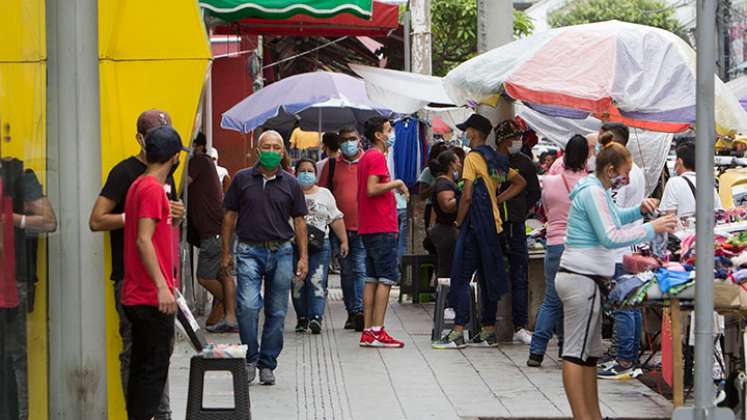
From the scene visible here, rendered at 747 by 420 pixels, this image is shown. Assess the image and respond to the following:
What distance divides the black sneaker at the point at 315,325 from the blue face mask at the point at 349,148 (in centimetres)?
170

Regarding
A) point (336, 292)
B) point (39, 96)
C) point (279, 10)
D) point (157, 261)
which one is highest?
point (279, 10)

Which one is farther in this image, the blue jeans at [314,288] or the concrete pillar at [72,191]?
the blue jeans at [314,288]

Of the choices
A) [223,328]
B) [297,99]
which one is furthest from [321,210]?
[297,99]

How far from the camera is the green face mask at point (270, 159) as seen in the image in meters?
10.3

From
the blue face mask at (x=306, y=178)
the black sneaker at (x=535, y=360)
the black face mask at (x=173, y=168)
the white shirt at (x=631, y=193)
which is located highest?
the black face mask at (x=173, y=168)

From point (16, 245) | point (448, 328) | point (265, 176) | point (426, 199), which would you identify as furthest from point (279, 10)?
point (16, 245)

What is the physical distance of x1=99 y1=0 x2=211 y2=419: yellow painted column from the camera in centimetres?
776

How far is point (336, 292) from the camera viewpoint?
1855 centimetres

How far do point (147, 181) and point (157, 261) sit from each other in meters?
0.44

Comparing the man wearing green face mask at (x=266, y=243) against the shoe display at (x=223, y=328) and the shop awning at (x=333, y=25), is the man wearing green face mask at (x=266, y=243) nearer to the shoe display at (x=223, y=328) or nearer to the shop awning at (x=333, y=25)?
the shoe display at (x=223, y=328)

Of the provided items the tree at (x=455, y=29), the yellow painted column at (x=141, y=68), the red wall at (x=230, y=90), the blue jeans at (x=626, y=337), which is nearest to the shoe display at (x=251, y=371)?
the yellow painted column at (x=141, y=68)

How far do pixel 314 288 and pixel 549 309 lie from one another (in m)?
3.04

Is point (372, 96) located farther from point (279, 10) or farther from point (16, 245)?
point (16, 245)

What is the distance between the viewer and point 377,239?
12.6m
